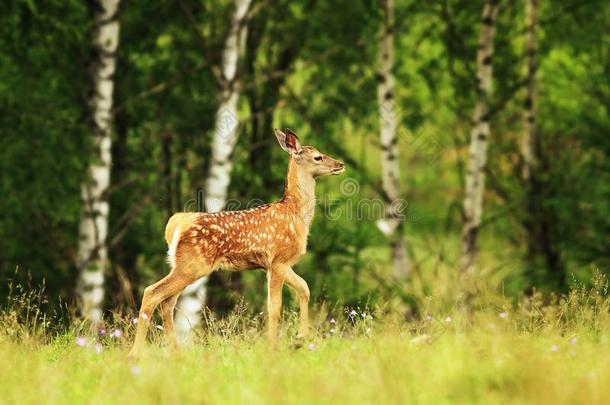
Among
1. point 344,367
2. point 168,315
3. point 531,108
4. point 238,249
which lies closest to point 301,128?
point 531,108

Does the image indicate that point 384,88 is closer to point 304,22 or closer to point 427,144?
point 304,22

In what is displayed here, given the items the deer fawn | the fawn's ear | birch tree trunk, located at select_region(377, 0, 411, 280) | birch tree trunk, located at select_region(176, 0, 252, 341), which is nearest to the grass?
the deer fawn

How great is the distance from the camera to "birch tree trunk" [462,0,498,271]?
15.2 meters

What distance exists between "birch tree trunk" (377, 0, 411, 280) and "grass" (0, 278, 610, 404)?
6.99 meters

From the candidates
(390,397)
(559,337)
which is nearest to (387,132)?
(559,337)

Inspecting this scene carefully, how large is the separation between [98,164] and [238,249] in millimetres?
5318

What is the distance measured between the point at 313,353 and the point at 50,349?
2.06 m

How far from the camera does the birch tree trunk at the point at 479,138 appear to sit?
15156mm

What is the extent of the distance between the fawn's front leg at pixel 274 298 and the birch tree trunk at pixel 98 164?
5330 millimetres

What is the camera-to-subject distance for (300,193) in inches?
346

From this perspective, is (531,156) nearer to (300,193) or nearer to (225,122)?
(225,122)

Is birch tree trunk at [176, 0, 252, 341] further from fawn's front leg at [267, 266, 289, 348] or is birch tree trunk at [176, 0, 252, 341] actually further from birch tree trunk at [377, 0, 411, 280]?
fawn's front leg at [267, 266, 289, 348]

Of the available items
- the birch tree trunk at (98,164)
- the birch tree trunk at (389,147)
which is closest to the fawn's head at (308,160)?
the birch tree trunk at (98,164)

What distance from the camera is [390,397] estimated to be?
5.51m
